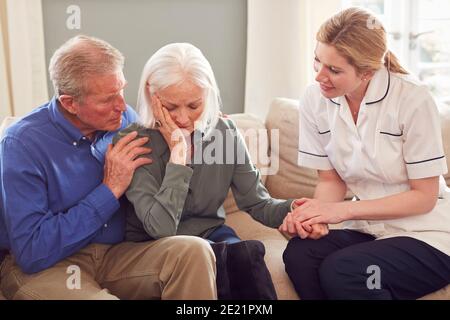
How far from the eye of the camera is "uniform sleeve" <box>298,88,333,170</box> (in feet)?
6.65

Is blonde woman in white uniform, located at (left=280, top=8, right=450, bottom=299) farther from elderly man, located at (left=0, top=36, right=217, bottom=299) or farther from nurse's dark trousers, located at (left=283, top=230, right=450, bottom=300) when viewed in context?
elderly man, located at (left=0, top=36, right=217, bottom=299)

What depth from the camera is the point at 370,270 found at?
1.77 metres

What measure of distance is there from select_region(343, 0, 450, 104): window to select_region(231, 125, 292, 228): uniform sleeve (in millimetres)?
1414

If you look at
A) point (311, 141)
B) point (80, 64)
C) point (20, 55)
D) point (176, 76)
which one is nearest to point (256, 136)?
point (311, 141)

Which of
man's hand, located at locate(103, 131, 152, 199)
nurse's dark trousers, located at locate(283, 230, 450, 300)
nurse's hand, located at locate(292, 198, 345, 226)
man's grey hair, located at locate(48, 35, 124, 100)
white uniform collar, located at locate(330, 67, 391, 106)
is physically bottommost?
nurse's dark trousers, located at locate(283, 230, 450, 300)

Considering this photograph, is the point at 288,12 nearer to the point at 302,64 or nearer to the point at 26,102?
the point at 302,64

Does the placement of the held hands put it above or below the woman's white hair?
below

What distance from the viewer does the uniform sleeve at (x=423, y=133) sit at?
181 centimetres

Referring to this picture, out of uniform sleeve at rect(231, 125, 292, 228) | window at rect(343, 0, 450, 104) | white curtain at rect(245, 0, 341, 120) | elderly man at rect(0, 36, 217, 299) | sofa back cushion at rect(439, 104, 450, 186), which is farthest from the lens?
window at rect(343, 0, 450, 104)

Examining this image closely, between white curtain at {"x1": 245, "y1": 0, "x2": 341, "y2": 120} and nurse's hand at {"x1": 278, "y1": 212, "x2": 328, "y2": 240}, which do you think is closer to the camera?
nurse's hand at {"x1": 278, "y1": 212, "x2": 328, "y2": 240}

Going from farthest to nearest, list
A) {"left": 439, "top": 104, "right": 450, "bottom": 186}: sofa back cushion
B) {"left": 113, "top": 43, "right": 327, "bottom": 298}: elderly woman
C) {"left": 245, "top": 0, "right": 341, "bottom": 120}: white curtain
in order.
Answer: {"left": 245, "top": 0, "right": 341, "bottom": 120}: white curtain
{"left": 439, "top": 104, "right": 450, "bottom": 186}: sofa back cushion
{"left": 113, "top": 43, "right": 327, "bottom": 298}: elderly woman

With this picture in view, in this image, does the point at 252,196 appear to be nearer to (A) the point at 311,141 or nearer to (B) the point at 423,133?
(A) the point at 311,141

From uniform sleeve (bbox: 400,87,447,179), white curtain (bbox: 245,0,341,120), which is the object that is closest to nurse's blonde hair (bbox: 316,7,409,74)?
uniform sleeve (bbox: 400,87,447,179)

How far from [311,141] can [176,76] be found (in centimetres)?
50
